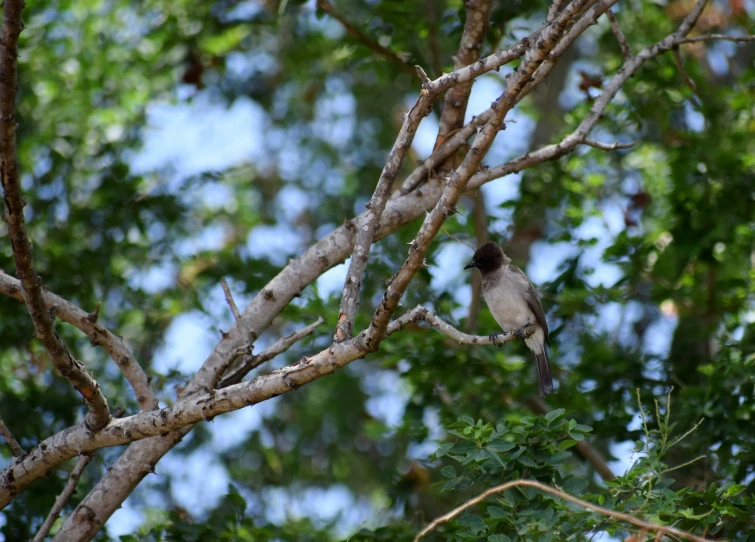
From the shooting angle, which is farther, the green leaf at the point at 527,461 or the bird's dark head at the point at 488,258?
the bird's dark head at the point at 488,258

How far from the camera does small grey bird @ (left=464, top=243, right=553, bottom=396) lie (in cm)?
642

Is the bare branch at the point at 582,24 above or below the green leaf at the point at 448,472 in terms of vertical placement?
above

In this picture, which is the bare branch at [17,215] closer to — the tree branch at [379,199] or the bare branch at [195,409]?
the bare branch at [195,409]

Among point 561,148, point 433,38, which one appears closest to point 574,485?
point 561,148

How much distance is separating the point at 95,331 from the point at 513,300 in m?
3.19

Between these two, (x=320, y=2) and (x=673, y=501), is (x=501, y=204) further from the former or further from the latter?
(x=673, y=501)

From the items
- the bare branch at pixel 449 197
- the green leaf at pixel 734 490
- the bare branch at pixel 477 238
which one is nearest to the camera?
the bare branch at pixel 449 197

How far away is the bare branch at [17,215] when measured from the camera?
11.2 feet

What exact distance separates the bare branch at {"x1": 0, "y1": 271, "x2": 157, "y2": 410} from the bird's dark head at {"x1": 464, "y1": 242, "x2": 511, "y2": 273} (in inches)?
112

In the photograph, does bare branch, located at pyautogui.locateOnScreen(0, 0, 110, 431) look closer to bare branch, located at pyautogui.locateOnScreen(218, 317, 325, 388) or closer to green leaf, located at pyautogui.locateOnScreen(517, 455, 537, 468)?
bare branch, located at pyautogui.locateOnScreen(218, 317, 325, 388)

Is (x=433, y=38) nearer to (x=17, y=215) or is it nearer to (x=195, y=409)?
(x=195, y=409)

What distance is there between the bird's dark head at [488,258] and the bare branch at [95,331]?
284 centimetres

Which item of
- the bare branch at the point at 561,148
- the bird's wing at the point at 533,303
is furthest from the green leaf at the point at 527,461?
the bird's wing at the point at 533,303

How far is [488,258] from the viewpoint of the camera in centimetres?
662
